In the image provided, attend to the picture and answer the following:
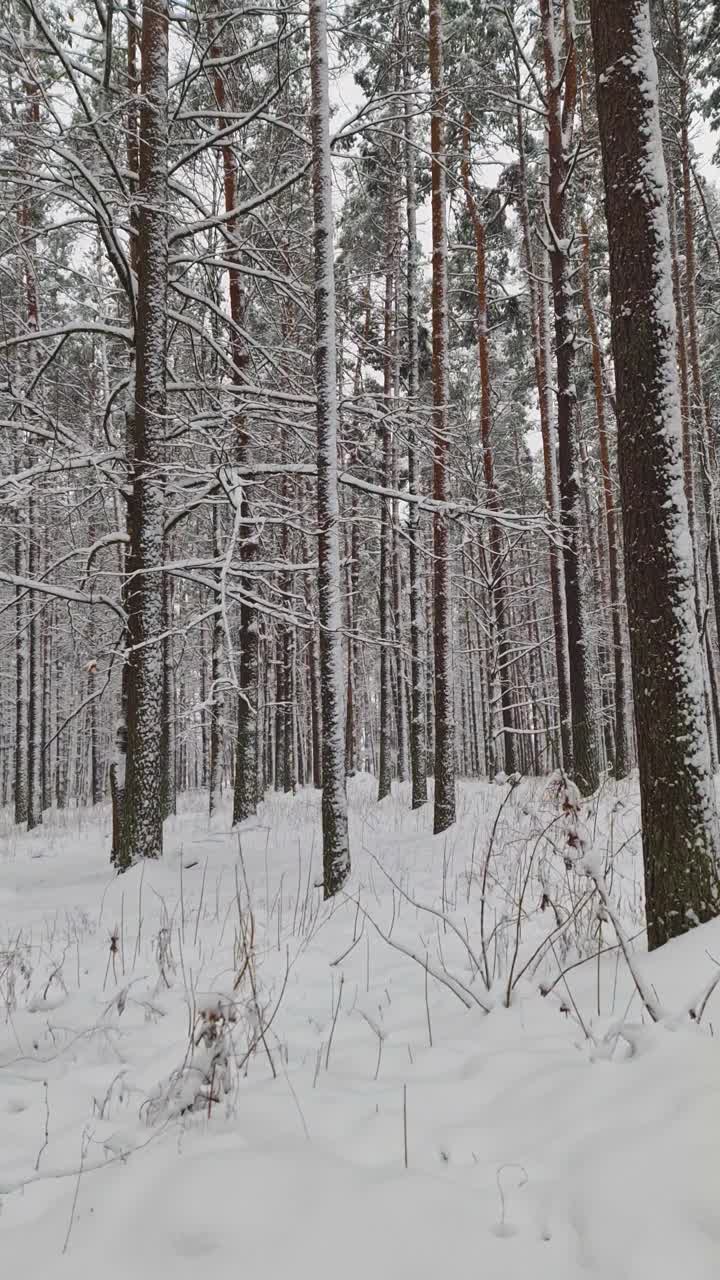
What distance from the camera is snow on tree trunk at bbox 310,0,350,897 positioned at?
5.91 meters

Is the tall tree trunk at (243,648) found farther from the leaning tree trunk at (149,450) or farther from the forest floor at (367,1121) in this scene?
the forest floor at (367,1121)

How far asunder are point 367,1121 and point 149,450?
658 centimetres

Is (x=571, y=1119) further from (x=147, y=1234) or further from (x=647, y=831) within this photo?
(x=647, y=831)

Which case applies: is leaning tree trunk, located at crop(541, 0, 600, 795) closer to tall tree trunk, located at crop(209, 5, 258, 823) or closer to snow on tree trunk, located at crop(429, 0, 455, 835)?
snow on tree trunk, located at crop(429, 0, 455, 835)

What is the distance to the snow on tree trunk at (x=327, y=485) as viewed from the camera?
19.4 feet

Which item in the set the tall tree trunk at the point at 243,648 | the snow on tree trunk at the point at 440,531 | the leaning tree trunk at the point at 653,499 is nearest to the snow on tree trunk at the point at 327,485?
the snow on tree trunk at the point at 440,531

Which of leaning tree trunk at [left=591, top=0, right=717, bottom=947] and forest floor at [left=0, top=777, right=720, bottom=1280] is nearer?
forest floor at [left=0, top=777, right=720, bottom=1280]

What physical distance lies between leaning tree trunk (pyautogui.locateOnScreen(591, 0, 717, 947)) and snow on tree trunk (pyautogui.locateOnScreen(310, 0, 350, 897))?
10.3ft

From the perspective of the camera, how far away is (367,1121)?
1941 mm

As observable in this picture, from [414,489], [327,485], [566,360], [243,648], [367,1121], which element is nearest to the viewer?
[367,1121]

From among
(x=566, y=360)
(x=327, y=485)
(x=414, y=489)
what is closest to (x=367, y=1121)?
(x=327, y=485)

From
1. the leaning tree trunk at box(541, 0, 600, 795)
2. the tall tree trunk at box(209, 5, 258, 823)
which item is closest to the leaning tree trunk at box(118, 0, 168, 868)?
the tall tree trunk at box(209, 5, 258, 823)

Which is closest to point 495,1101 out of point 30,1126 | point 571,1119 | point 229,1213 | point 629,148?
point 571,1119

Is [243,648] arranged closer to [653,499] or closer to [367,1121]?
[653,499]
